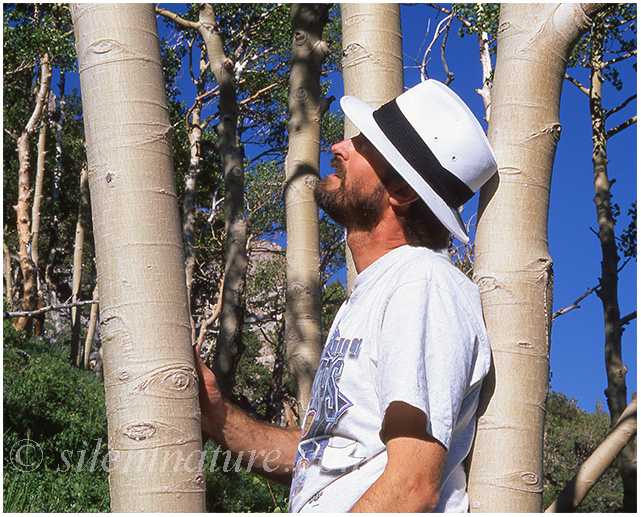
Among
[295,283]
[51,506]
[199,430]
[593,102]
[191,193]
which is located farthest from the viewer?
[191,193]

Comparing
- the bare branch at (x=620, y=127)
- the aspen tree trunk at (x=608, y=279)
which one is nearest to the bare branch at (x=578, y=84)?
the aspen tree trunk at (x=608, y=279)

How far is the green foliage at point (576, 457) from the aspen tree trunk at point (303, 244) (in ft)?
32.8

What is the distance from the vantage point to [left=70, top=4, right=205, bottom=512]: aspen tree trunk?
1750 mm

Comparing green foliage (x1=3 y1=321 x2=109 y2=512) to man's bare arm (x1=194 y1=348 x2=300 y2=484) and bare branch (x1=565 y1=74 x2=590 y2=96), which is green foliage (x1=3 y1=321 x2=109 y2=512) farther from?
bare branch (x1=565 y1=74 x2=590 y2=96)

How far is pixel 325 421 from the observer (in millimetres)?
1708

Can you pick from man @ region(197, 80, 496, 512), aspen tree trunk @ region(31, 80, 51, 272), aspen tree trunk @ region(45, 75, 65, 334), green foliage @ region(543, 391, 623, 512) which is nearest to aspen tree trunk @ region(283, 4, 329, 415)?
man @ region(197, 80, 496, 512)

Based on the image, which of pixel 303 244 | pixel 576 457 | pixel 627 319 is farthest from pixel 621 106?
pixel 576 457

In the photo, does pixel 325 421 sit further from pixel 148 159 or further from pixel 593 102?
pixel 593 102

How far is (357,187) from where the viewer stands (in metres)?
1.93

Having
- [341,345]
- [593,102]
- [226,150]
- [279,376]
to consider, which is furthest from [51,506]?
[279,376]

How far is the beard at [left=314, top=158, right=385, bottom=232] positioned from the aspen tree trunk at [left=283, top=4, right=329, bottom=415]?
2.22m

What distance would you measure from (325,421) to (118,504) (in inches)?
24.9

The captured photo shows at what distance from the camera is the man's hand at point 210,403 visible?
7.29ft

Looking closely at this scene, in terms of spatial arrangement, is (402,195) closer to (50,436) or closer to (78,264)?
(50,436)
